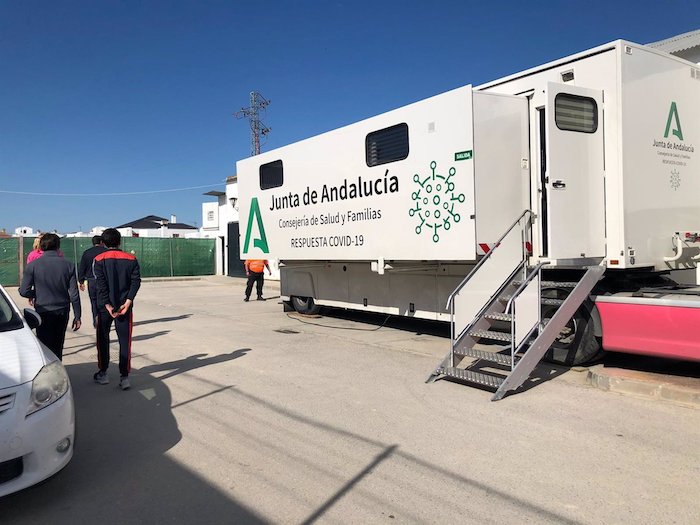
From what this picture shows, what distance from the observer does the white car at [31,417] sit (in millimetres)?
3109

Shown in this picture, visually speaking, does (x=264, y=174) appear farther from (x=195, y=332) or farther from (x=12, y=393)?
(x=12, y=393)

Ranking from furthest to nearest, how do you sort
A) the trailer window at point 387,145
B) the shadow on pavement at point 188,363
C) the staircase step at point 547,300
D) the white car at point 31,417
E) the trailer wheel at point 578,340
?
the trailer window at point 387,145
the shadow on pavement at point 188,363
the trailer wheel at point 578,340
the staircase step at point 547,300
the white car at point 31,417

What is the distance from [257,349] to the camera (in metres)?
8.21

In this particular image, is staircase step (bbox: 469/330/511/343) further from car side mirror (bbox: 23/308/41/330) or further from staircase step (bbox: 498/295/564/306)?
car side mirror (bbox: 23/308/41/330)

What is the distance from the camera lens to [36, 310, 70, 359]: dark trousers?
5801 mm

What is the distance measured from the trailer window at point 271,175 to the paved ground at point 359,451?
15.2ft

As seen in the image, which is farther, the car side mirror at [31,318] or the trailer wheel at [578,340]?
the trailer wheel at [578,340]

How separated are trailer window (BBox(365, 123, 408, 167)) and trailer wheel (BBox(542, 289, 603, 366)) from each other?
2.90m

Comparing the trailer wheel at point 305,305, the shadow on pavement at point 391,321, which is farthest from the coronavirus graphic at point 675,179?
the trailer wheel at point 305,305

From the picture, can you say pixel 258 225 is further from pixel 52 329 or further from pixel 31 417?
pixel 31 417

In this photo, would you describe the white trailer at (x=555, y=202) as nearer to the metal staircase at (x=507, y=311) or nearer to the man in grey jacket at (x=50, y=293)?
the metal staircase at (x=507, y=311)

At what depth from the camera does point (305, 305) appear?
1216 centimetres

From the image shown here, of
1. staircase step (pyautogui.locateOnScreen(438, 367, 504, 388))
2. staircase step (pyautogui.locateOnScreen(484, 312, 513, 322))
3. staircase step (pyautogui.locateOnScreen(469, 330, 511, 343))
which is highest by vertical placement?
staircase step (pyautogui.locateOnScreen(484, 312, 513, 322))

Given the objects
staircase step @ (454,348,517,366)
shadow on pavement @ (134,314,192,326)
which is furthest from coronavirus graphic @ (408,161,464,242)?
shadow on pavement @ (134,314,192,326)
